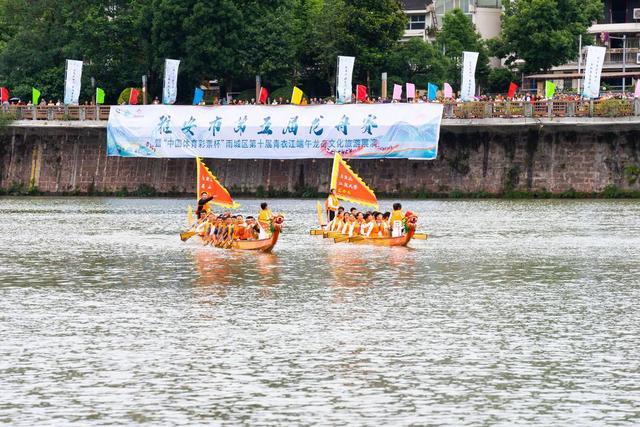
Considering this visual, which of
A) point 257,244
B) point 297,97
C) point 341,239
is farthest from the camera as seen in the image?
point 297,97

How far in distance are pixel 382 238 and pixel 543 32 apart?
5074 centimetres

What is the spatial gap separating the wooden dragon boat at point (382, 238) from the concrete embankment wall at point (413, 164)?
23745 mm

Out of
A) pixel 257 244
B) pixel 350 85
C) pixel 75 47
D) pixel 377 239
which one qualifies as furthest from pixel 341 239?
pixel 75 47

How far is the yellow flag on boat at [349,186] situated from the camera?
5859cm

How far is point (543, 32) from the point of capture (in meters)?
101

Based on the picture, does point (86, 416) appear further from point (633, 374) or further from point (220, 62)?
point (220, 62)

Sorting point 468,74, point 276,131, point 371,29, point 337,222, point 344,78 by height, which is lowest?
point 337,222

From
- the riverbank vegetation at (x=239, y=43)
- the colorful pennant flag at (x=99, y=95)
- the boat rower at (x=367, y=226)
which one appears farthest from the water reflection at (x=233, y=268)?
the riverbank vegetation at (x=239, y=43)

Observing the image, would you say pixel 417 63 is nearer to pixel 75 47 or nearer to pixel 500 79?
pixel 500 79

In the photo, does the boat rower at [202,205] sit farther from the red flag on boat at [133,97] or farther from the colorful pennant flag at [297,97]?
the red flag on boat at [133,97]

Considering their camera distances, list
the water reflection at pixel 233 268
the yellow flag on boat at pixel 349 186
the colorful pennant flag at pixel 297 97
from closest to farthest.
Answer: the water reflection at pixel 233 268
the yellow flag on boat at pixel 349 186
the colorful pennant flag at pixel 297 97

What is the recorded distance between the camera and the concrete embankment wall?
77.9 m

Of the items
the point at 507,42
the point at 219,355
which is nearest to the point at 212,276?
the point at 219,355

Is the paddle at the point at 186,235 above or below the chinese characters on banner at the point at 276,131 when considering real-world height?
below
